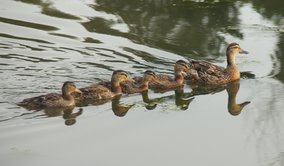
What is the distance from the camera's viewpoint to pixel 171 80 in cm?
1019

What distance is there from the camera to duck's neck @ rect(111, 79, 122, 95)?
9.64 m

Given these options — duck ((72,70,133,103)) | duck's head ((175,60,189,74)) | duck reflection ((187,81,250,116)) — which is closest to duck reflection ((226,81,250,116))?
duck reflection ((187,81,250,116))

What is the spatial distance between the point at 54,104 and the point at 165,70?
249cm

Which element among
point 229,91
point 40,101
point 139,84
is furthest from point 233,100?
point 40,101

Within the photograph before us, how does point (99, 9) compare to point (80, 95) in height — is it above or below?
above

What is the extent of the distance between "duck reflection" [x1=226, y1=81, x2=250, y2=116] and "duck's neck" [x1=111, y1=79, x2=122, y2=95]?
5.39 feet

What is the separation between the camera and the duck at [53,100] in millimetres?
8906

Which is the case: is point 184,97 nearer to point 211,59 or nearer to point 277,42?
point 211,59

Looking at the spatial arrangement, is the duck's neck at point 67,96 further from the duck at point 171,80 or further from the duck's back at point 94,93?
the duck at point 171,80

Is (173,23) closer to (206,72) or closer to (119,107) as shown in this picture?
(206,72)

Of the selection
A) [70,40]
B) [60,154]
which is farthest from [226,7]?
[60,154]

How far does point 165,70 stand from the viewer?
10844mm

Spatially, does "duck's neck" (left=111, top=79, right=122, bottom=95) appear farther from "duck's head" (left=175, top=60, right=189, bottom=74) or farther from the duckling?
the duckling

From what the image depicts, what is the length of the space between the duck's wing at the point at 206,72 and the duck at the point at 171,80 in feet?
0.71
